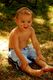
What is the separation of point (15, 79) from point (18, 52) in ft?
1.16

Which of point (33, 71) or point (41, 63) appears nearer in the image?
point (33, 71)

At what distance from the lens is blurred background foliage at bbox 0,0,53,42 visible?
4.85 meters

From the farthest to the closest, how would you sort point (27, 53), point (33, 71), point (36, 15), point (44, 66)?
point (36, 15)
point (27, 53)
point (44, 66)
point (33, 71)

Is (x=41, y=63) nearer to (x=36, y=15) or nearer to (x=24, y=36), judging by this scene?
(x=24, y=36)

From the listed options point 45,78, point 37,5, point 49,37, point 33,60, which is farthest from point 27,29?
point 37,5

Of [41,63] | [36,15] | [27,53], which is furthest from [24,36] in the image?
[36,15]

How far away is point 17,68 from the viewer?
11.5ft

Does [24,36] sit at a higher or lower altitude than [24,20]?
lower

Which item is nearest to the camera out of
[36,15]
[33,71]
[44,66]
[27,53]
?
[33,71]

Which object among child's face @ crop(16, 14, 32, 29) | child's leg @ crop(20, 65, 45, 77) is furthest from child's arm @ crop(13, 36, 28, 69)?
child's face @ crop(16, 14, 32, 29)

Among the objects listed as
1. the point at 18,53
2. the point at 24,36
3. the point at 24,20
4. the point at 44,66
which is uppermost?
the point at 24,20

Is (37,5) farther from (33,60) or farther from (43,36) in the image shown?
(33,60)

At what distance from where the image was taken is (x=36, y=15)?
5570mm

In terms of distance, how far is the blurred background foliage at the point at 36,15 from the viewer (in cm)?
485
